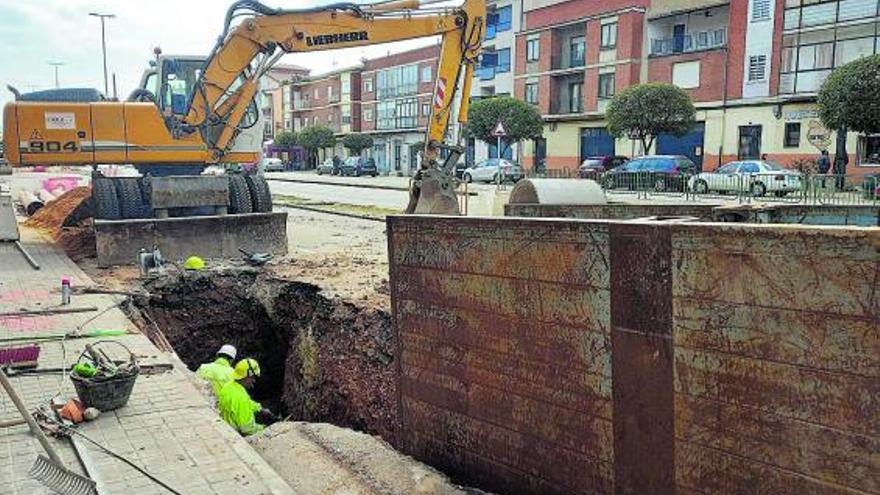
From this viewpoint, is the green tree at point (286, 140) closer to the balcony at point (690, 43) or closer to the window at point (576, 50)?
the window at point (576, 50)

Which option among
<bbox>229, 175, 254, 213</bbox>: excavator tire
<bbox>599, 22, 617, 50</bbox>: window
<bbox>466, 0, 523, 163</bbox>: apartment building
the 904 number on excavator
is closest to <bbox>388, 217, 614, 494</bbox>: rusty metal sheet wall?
<bbox>229, 175, 254, 213</bbox>: excavator tire

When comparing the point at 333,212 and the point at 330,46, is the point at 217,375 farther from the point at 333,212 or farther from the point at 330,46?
the point at 333,212

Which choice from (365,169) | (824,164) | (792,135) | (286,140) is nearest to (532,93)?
(365,169)

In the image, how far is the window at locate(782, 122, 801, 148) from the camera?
31.9 metres

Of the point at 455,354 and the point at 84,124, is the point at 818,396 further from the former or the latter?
the point at 84,124

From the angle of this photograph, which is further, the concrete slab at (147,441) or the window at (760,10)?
the window at (760,10)

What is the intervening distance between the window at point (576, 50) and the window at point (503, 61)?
5787 millimetres

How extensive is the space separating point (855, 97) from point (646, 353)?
25174 millimetres

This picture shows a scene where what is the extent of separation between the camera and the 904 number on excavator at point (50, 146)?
38.6 feet

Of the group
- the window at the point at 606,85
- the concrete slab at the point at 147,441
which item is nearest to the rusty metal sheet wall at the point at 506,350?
the concrete slab at the point at 147,441

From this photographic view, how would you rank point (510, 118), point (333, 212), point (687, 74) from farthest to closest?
point (510, 118), point (687, 74), point (333, 212)

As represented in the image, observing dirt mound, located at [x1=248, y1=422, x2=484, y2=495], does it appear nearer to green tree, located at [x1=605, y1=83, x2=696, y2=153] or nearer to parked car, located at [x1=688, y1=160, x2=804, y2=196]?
parked car, located at [x1=688, y1=160, x2=804, y2=196]

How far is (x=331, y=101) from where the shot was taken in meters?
72.5

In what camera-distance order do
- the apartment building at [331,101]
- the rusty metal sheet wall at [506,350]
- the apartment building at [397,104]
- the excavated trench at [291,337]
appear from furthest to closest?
the apartment building at [331,101], the apartment building at [397,104], the excavated trench at [291,337], the rusty metal sheet wall at [506,350]
